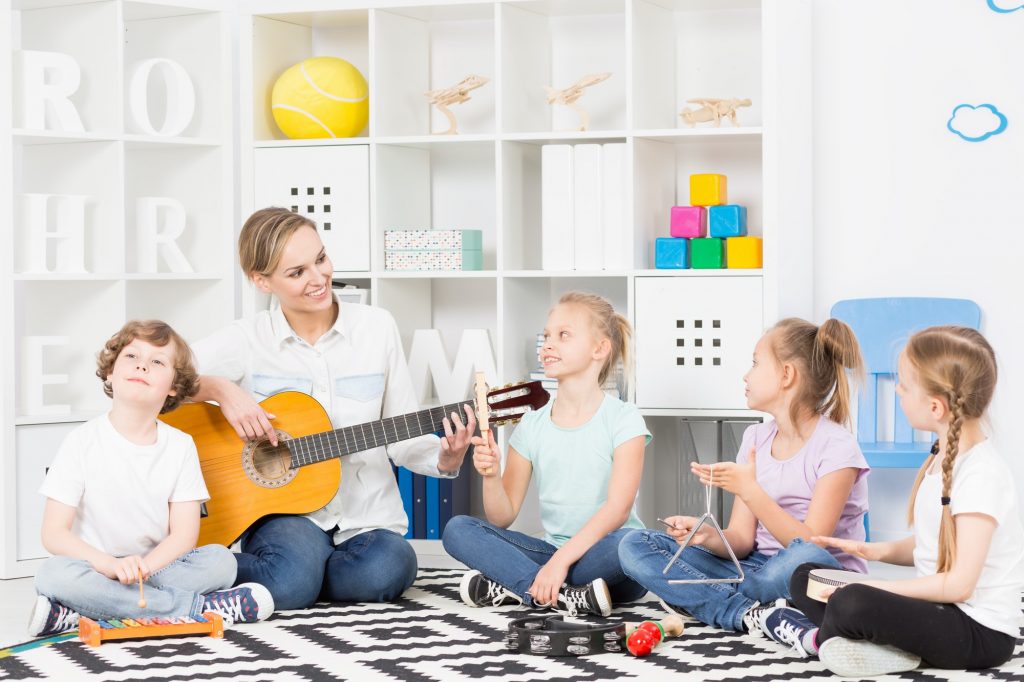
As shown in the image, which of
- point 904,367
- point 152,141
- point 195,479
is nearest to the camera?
point 904,367

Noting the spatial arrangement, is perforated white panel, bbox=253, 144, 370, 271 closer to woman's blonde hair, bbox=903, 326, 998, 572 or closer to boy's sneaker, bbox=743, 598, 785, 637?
boy's sneaker, bbox=743, 598, 785, 637

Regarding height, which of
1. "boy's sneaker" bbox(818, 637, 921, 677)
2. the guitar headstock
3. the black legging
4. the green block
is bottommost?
"boy's sneaker" bbox(818, 637, 921, 677)

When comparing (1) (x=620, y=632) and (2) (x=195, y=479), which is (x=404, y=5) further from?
(1) (x=620, y=632)

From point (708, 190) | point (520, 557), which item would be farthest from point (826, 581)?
point (708, 190)

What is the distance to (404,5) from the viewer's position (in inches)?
129

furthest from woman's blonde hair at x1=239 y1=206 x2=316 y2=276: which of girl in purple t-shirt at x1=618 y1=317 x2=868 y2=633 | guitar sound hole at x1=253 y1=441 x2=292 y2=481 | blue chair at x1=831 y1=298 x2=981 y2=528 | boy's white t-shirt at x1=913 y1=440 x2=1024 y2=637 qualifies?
blue chair at x1=831 y1=298 x2=981 y2=528

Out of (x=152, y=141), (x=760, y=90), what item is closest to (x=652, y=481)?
(x=760, y=90)

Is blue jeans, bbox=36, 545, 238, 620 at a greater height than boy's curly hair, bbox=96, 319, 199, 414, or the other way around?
boy's curly hair, bbox=96, 319, 199, 414

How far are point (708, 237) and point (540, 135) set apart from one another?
49 cm

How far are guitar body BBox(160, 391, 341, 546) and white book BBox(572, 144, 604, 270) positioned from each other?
0.86 meters

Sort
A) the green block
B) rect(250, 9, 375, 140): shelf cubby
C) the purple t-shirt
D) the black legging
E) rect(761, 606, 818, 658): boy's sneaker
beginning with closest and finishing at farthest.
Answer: the black legging < rect(761, 606, 818, 658): boy's sneaker < the purple t-shirt < the green block < rect(250, 9, 375, 140): shelf cubby

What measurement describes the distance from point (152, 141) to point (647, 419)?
57.5 inches

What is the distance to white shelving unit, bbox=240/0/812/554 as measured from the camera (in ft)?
10.4

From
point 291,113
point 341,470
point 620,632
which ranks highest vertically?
point 291,113
